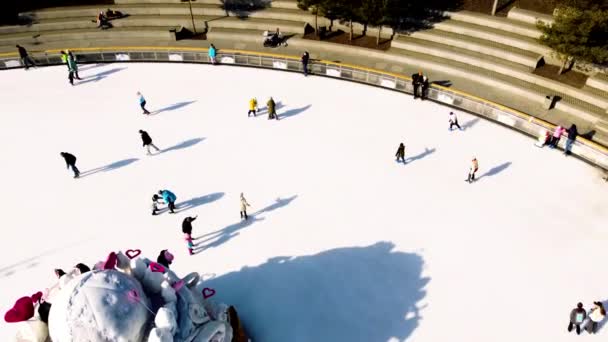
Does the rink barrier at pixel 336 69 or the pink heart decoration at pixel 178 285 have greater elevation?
the rink barrier at pixel 336 69

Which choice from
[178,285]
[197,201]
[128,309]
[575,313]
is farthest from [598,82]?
[128,309]

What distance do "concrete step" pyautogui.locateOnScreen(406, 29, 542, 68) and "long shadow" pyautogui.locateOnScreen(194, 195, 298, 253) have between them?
14095 mm

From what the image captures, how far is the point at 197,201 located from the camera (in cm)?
1955

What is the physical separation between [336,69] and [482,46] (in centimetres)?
779

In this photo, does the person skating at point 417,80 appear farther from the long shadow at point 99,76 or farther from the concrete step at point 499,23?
the long shadow at point 99,76

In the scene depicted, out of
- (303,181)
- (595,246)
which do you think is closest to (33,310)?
(303,181)

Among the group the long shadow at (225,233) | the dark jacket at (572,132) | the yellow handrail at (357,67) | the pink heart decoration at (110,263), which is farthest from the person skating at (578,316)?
the pink heart decoration at (110,263)

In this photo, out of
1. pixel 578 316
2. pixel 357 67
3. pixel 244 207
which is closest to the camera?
pixel 578 316

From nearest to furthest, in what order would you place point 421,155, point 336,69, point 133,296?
point 133,296 < point 421,155 < point 336,69

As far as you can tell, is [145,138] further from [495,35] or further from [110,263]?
[495,35]

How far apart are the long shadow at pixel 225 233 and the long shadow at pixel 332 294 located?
1567 millimetres

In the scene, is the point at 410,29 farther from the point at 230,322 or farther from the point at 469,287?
the point at 230,322

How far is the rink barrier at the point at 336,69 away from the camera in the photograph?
69.5ft

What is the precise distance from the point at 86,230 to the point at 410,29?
66.0ft
